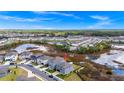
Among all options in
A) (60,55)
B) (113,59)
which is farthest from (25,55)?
(113,59)

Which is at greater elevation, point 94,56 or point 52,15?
point 52,15

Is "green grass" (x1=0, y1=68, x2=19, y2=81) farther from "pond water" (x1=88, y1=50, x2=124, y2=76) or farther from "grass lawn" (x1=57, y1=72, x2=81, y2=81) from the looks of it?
"pond water" (x1=88, y1=50, x2=124, y2=76)

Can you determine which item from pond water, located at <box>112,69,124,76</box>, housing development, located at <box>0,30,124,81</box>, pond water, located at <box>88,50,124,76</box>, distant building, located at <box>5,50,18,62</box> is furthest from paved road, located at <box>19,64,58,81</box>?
pond water, located at <box>112,69,124,76</box>

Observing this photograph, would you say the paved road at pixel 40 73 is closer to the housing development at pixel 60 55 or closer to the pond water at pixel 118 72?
the housing development at pixel 60 55

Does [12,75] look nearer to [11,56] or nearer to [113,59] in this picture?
[11,56]

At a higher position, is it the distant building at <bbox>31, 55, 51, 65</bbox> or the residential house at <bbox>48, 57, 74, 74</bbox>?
the distant building at <bbox>31, 55, 51, 65</bbox>
